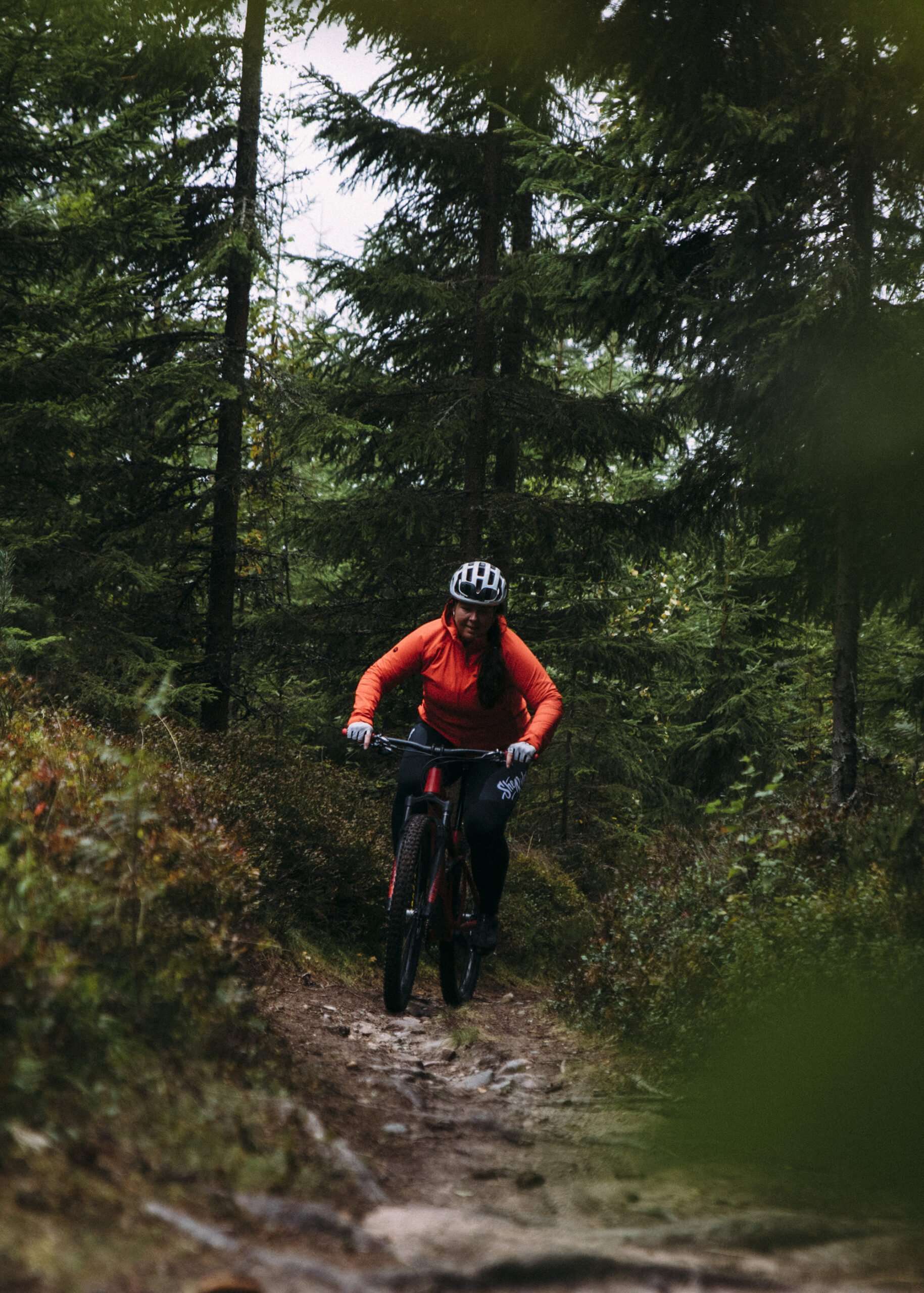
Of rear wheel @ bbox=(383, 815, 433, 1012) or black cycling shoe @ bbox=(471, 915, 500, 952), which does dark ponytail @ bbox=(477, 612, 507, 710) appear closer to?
rear wheel @ bbox=(383, 815, 433, 1012)

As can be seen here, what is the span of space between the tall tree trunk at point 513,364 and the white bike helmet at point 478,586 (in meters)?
6.97

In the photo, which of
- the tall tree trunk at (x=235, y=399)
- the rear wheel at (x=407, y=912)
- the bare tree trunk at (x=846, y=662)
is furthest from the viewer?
the tall tree trunk at (x=235, y=399)

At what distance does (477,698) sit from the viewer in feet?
22.5

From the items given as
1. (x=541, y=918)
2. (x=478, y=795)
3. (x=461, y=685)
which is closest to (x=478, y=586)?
(x=461, y=685)

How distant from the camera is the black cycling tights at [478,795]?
6691mm

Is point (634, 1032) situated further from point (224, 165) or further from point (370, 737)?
point (224, 165)

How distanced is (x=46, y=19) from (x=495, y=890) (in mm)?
8359

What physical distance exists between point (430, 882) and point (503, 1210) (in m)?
3.08

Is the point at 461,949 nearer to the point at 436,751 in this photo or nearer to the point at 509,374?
the point at 436,751

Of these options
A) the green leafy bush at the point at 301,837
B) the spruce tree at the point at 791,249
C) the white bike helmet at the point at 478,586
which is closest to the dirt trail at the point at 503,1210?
the green leafy bush at the point at 301,837

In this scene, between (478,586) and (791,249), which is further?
(791,249)

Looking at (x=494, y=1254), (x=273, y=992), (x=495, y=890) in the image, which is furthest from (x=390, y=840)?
(x=494, y=1254)

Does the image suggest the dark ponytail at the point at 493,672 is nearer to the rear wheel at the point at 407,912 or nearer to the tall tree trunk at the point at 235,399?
the rear wheel at the point at 407,912

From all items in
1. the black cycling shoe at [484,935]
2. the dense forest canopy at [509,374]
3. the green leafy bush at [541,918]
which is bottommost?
the green leafy bush at [541,918]
